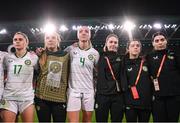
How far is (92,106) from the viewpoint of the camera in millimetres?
5090

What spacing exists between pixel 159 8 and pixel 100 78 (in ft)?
46.4

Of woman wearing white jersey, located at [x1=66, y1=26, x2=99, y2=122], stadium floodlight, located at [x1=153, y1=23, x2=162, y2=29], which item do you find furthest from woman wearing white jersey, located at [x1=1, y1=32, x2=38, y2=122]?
stadium floodlight, located at [x1=153, y1=23, x2=162, y2=29]

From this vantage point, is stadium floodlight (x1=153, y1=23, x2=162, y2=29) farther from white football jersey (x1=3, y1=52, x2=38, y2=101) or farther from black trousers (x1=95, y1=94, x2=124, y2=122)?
white football jersey (x1=3, y1=52, x2=38, y2=101)

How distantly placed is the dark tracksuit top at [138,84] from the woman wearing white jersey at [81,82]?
544 millimetres

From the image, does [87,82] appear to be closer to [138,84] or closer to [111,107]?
[111,107]

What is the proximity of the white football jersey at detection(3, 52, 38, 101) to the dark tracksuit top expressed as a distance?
1.43 metres

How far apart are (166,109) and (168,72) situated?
554 millimetres

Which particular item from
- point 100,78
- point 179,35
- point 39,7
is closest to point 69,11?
point 39,7

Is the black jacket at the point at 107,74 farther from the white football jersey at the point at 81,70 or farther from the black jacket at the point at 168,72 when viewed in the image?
the black jacket at the point at 168,72

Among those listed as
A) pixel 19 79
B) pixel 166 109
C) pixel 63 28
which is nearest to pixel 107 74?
pixel 166 109

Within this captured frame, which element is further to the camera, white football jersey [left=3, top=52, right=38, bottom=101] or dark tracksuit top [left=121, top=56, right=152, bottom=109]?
dark tracksuit top [left=121, top=56, right=152, bottom=109]

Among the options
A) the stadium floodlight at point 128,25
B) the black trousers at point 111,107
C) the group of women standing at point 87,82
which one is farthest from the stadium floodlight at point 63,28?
the black trousers at point 111,107

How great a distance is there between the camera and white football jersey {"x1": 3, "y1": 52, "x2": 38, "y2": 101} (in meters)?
4.81

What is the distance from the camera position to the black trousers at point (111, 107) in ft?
16.7
